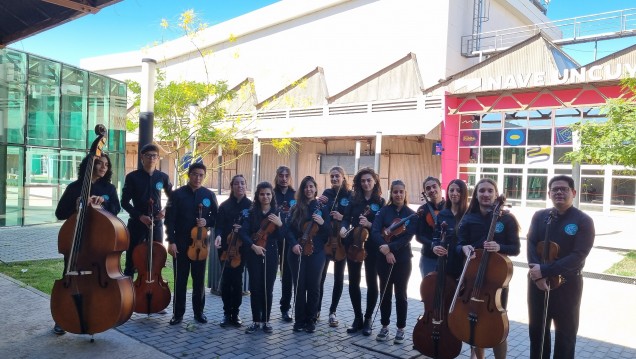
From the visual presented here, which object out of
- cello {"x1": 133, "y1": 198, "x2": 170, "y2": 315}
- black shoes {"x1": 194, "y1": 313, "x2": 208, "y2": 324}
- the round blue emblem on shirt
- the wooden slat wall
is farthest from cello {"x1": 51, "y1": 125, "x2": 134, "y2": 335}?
the wooden slat wall

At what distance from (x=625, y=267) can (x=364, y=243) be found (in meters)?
7.69

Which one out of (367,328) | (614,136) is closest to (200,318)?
(367,328)

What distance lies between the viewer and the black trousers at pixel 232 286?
17.2 ft

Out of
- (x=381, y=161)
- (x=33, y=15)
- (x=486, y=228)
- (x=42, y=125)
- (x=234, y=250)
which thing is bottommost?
(x=234, y=250)

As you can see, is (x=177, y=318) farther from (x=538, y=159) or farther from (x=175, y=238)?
(x=538, y=159)

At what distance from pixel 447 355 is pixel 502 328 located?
2.27ft

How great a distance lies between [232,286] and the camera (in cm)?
526

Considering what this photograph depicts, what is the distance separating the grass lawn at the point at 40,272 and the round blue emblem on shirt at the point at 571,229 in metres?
5.08

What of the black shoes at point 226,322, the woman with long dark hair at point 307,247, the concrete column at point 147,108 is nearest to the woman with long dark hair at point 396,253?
the woman with long dark hair at point 307,247

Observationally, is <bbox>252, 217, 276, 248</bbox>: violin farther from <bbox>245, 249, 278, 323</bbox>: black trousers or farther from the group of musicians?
<bbox>245, 249, 278, 323</bbox>: black trousers

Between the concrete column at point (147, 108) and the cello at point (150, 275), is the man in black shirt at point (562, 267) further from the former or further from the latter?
the concrete column at point (147, 108)

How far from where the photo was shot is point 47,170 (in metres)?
13.3

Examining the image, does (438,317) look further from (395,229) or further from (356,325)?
(356,325)

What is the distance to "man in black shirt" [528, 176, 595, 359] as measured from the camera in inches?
146
